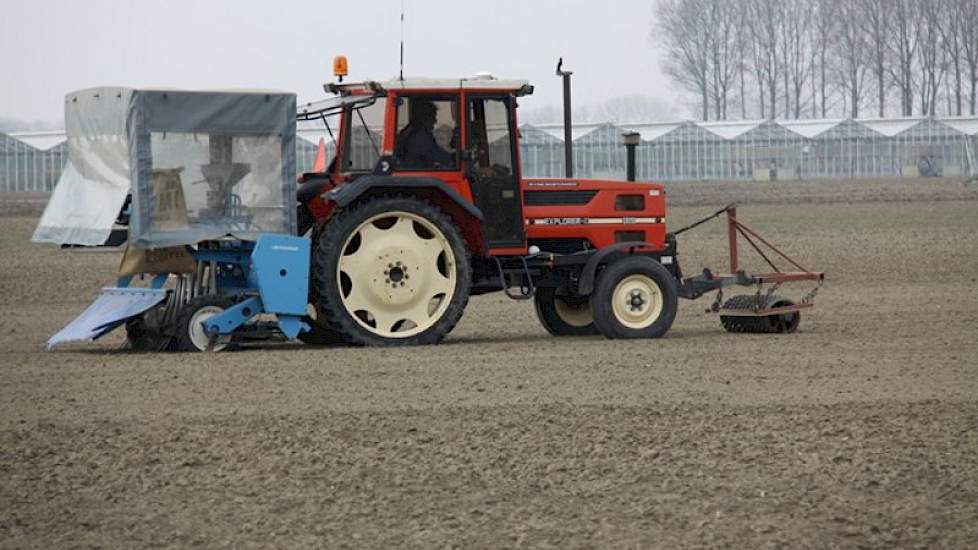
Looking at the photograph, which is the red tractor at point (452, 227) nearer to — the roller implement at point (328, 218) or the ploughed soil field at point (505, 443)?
the roller implement at point (328, 218)

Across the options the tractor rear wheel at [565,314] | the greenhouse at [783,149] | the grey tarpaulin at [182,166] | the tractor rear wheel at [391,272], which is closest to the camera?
the grey tarpaulin at [182,166]

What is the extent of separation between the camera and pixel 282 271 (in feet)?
41.2

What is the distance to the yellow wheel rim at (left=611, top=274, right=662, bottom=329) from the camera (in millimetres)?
13633

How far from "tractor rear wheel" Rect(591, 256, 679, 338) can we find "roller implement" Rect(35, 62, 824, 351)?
17 millimetres

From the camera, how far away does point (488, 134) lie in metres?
13.2

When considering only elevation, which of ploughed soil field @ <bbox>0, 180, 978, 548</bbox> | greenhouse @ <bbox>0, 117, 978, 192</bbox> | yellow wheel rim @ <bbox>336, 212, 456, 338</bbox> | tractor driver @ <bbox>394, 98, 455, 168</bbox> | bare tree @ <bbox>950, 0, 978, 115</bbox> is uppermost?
bare tree @ <bbox>950, 0, 978, 115</bbox>

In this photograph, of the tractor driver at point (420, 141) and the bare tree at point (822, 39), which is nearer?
the tractor driver at point (420, 141)

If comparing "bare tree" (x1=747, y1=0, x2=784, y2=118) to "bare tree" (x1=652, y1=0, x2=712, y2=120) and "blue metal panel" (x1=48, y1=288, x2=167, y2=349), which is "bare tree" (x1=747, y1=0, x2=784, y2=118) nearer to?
"bare tree" (x1=652, y1=0, x2=712, y2=120)

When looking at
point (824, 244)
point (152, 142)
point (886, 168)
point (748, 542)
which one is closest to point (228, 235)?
point (152, 142)

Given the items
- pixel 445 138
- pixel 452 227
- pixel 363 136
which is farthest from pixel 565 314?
pixel 363 136

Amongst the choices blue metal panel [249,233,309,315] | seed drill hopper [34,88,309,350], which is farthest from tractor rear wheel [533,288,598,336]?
blue metal panel [249,233,309,315]

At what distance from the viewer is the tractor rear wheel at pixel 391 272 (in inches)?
501

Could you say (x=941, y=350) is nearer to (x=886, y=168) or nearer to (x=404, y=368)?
(x=404, y=368)

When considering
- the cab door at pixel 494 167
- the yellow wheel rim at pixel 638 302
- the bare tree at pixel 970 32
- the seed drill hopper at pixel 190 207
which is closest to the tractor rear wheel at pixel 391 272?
the seed drill hopper at pixel 190 207
